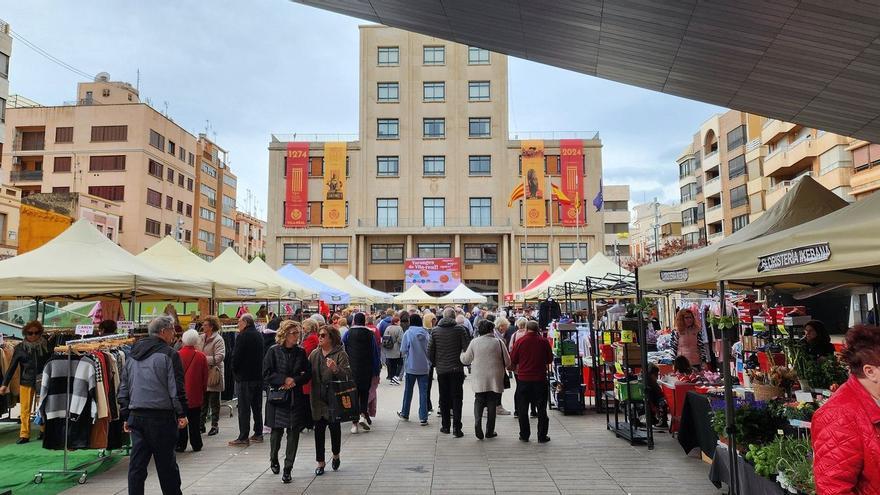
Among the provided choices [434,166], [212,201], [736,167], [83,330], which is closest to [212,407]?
[83,330]

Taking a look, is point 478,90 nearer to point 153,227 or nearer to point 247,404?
point 153,227

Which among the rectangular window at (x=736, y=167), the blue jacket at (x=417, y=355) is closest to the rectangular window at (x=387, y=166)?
the rectangular window at (x=736, y=167)

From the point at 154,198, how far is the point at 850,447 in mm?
58762

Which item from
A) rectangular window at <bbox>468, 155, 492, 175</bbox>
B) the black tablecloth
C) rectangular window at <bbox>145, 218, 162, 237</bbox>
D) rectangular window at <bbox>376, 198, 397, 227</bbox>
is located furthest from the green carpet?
rectangular window at <bbox>145, 218, 162, 237</bbox>

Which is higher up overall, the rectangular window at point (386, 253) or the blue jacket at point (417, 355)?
the rectangular window at point (386, 253)

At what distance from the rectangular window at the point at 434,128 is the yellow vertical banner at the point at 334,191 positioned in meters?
7.49

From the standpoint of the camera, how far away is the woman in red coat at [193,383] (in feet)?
26.5

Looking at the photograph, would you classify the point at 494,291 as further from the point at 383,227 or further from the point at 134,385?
the point at 134,385

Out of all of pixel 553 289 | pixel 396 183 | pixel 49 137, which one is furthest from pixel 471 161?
pixel 49 137

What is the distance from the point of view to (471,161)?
164ft

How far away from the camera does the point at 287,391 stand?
6668 mm

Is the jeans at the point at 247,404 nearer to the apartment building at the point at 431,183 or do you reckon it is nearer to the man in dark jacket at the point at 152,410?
the man in dark jacket at the point at 152,410

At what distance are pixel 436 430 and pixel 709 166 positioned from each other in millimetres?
53793

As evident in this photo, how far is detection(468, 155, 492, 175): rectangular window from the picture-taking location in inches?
1960
